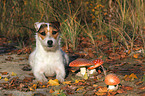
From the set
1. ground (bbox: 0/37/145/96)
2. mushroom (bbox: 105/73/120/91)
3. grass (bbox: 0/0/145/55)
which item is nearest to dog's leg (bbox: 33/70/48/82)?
ground (bbox: 0/37/145/96)

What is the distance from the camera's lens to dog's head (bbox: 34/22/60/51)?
431cm

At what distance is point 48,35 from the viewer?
439 cm

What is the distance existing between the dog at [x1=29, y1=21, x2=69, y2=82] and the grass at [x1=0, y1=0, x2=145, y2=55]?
246 centimetres

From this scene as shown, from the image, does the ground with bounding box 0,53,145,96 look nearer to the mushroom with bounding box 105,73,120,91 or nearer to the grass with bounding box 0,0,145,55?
the mushroom with bounding box 105,73,120,91

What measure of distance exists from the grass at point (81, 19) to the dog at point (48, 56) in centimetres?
246

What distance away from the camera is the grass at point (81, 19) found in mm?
7426

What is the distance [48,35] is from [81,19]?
521 centimetres

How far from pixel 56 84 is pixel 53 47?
785 millimetres

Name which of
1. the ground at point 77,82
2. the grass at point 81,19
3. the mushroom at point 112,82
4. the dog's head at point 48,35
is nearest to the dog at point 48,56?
the dog's head at point 48,35

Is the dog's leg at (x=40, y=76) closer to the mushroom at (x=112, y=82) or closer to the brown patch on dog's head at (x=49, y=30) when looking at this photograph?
the brown patch on dog's head at (x=49, y=30)

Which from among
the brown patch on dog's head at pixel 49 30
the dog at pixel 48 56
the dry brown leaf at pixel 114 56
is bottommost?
the dry brown leaf at pixel 114 56

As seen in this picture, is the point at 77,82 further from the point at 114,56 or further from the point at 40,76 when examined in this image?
the point at 114,56

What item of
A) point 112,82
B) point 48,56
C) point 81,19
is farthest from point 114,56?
point 81,19

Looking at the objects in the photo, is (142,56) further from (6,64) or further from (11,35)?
(11,35)
